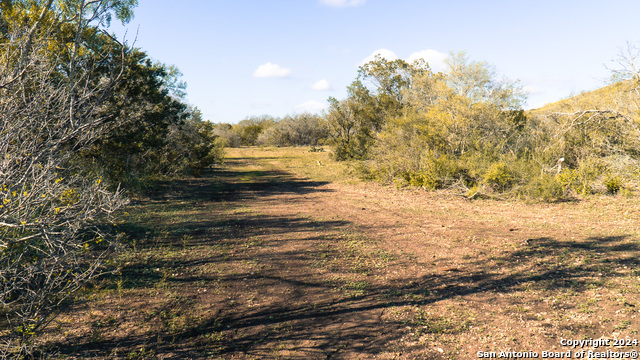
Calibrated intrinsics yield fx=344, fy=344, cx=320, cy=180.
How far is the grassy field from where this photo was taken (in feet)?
13.2

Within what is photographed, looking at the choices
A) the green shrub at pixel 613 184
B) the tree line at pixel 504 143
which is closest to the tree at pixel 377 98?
the tree line at pixel 504 143

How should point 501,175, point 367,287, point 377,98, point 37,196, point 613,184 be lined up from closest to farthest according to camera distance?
1. point 37,196
2. point 367,287
3. point 613,184
4. point 501,175
5. point 377,98

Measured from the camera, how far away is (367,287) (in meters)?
5.52

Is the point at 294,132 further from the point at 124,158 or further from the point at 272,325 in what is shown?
the point at 272,325

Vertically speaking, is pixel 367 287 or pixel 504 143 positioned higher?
pixel 504 143

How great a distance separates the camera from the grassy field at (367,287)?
4.02 m

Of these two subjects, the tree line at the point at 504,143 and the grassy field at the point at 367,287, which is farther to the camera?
the tree line at the point at 504,143

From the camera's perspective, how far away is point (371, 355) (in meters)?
3.79

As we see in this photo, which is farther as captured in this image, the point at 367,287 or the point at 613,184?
the point at 613,184

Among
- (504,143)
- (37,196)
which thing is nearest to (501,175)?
(504,143)

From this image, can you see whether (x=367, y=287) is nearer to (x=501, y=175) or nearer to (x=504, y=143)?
(x=501, y=175)

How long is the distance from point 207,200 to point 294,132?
1810 inches

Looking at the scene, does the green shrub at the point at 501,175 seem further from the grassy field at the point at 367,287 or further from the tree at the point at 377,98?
the tree at the point at 377,98

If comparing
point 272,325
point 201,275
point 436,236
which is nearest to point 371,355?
point 272,325
